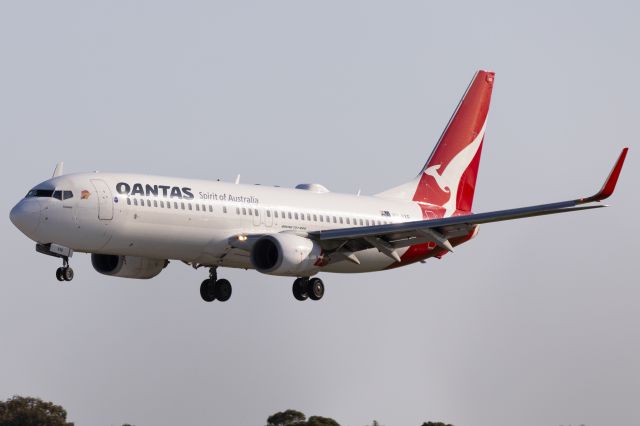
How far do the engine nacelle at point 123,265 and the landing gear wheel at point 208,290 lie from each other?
3101mm

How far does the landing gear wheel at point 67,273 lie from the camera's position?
5591 cm

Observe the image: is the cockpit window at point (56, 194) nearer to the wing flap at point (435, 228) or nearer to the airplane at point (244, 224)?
the airplane at point (244, 224)

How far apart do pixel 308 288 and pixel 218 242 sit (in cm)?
550

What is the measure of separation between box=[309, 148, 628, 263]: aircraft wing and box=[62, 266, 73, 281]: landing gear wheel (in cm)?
1040

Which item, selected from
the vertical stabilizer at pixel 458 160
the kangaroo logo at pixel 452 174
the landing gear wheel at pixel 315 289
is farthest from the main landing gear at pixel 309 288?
the kangaroo logo at pixel 452 174

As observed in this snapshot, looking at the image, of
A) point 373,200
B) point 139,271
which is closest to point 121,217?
point 139,271

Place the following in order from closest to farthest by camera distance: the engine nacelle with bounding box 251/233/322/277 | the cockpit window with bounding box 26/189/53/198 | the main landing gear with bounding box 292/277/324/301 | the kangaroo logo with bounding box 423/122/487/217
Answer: the cockpit window with bounding box 26/189/53/198, the engine nacelle with bounding box 251/233/322/277, the main landing gear with bounding box 292/277/324/301, the kangaroo logo with bounding box 423/122/487/217

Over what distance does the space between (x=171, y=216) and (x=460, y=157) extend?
19.4 meters

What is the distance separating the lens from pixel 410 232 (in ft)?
201

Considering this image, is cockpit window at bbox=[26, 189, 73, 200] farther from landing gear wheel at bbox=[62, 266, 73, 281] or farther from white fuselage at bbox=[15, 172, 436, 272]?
landing gear wheel at bbox=[62, 266, 73, 281]

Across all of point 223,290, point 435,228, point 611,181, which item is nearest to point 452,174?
point 435,228

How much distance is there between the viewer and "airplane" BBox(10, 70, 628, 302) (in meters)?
55.3

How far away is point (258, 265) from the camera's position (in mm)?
59469

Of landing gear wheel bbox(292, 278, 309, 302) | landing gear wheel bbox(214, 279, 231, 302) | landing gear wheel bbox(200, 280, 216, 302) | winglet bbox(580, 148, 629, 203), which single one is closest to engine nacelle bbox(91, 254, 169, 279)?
landing gear wheel bbox(200, 280, 216, 302)
